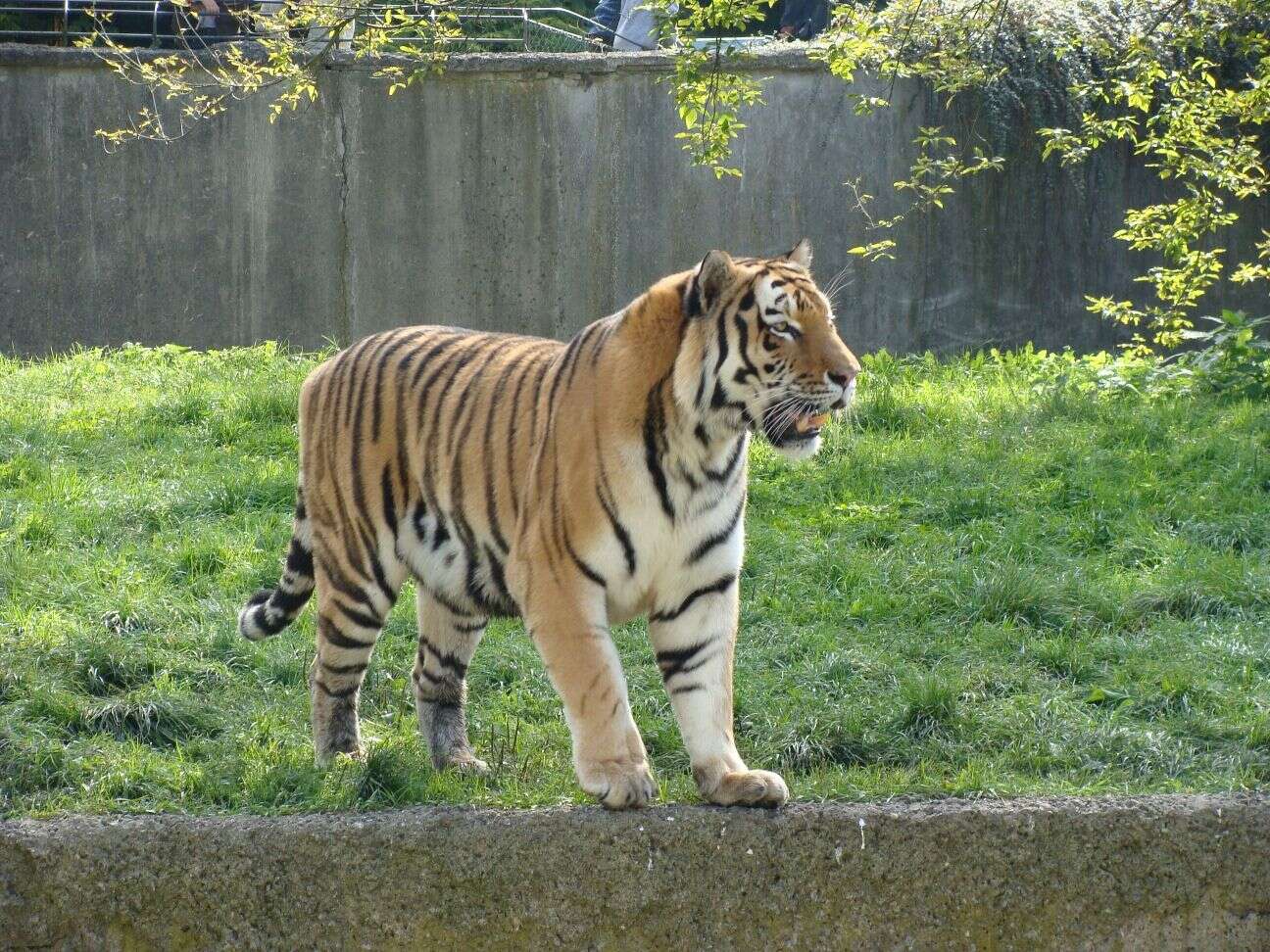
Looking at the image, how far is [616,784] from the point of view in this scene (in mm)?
3883

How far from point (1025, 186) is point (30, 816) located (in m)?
8.93

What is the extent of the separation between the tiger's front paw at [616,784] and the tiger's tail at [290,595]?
1330 mm

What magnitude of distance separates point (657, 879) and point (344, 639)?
128cm

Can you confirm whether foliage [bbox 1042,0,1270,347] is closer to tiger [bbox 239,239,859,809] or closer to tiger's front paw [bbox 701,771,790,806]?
tiger [bbox 239,239,859,809]

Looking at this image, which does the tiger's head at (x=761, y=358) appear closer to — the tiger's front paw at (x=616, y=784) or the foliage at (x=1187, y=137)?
the tiger's front paw at (x=616, y=784)

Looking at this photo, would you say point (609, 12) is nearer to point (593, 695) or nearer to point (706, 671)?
point (706, 671)

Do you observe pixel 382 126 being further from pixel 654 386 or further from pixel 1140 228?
pixel 654 386

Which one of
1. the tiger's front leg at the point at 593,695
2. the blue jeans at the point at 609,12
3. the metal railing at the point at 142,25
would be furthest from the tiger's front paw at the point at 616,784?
the blue jeans at the point at 609,12

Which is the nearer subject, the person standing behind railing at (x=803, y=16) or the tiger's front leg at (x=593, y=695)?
the tiger's front leg at (x=593, y=695)

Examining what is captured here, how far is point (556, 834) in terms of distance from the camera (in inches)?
154

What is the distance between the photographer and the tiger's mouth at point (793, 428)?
394 centimetres

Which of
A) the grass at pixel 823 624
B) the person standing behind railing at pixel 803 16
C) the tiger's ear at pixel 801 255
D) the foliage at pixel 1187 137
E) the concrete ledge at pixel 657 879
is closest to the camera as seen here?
the concrete ledge at pixel 657 879

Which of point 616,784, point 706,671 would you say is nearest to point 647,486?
point 706,671

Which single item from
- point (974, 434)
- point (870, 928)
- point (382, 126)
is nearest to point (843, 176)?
point (382, 126)
